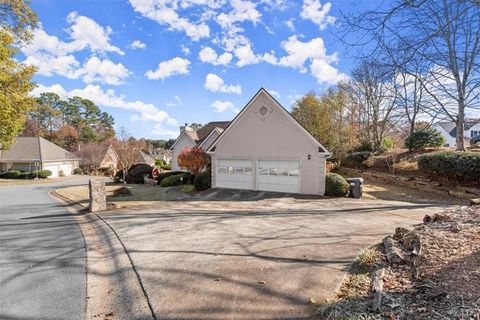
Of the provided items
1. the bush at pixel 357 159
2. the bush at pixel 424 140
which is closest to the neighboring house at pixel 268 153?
the bush at pixel 357 159

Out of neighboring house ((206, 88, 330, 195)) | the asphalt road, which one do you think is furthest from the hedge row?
the asphalt road

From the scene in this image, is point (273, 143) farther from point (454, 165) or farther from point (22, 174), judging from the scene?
point (22, 174)

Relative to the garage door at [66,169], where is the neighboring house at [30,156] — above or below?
above

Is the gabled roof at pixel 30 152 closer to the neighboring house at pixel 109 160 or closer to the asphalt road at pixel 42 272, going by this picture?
the neighboring house at pixel 109 160

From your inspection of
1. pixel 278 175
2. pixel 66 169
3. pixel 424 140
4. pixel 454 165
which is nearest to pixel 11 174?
pixel 66 169

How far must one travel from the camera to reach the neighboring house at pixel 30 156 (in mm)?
39812

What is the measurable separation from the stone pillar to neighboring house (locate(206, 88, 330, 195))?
8.44 meters

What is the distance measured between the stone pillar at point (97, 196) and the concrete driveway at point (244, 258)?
2.56m

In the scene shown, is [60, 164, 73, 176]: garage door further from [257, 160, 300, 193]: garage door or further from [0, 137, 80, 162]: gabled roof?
[257, 160, 300, 193]: garage door

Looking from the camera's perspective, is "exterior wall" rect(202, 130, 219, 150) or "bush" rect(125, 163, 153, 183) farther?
"bush" rect(125, 163, 153, 183)

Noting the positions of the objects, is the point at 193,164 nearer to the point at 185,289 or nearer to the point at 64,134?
the point at 185,289

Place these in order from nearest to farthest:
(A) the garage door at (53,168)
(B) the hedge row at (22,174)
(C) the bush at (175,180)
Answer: (C) the bush at (175,180), (B) the hedge row at (22,174), (A) the garage door at (53,168)

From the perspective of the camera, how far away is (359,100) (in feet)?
92.0

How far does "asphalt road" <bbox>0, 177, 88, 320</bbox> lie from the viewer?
155 inches
